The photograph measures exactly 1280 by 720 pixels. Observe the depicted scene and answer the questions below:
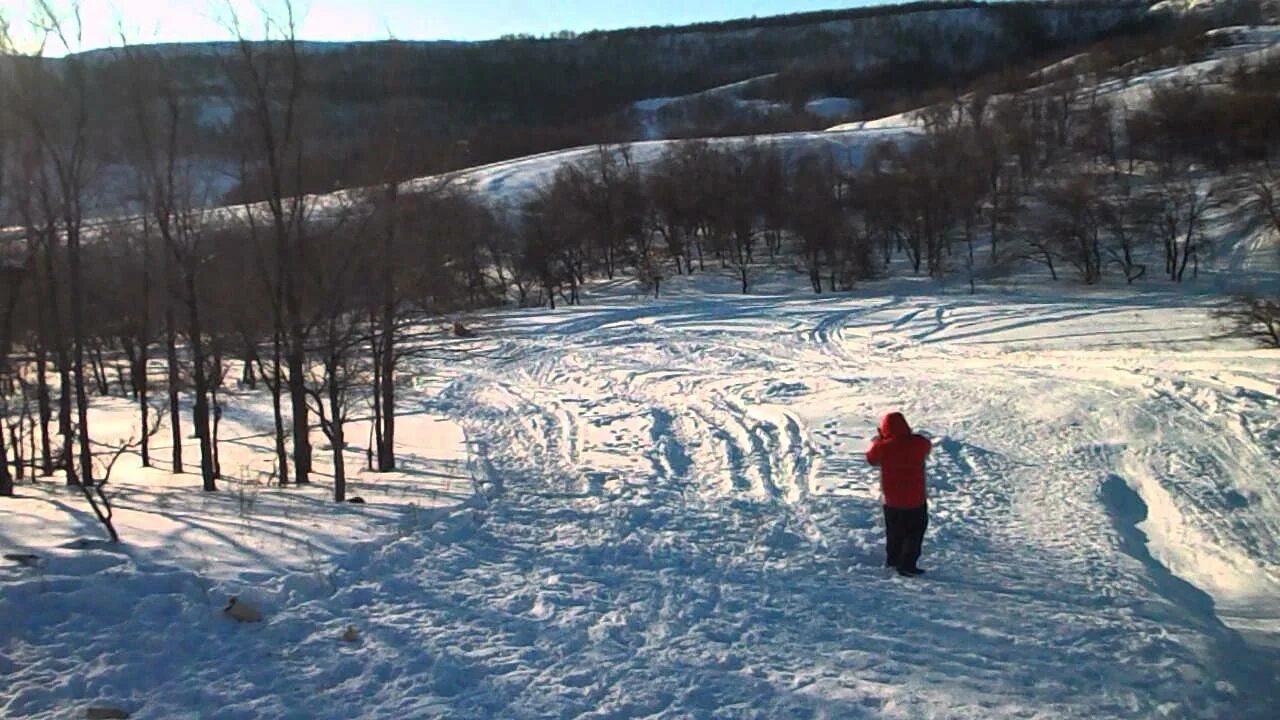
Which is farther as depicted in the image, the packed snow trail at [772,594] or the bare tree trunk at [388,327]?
the bare tree trunk at [388,327]

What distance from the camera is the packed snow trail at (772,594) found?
581cm

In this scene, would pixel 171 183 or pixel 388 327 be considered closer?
pixel 388 327

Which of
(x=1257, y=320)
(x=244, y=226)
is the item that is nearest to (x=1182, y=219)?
(x=1257, y=320)

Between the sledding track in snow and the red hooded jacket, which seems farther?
the red hooded jacket

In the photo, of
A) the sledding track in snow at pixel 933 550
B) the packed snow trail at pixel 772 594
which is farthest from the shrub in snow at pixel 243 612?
the sledding track in snow at pixel 933 550

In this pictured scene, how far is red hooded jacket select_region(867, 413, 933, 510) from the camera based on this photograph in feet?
27.4

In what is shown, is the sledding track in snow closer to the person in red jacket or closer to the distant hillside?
the person in red jacket

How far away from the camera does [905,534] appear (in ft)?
27.6

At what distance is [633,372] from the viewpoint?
31.0 meters

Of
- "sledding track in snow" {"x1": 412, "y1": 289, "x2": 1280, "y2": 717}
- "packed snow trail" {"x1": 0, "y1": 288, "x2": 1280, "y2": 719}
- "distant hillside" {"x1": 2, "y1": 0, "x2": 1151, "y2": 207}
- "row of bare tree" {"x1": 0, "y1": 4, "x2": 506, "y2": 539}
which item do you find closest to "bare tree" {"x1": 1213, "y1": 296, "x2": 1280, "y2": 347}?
"sledding track in snow" {"x1": 412, "y1": 289, "x2": 1280, "y2": 717}

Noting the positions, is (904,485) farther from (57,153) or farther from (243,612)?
(57,153)

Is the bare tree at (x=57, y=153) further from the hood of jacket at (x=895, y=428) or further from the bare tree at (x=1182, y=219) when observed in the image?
the bare tree at (x=1182, y=219)

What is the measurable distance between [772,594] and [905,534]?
1.57 metres

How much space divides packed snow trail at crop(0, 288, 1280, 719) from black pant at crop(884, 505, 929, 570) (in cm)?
27
